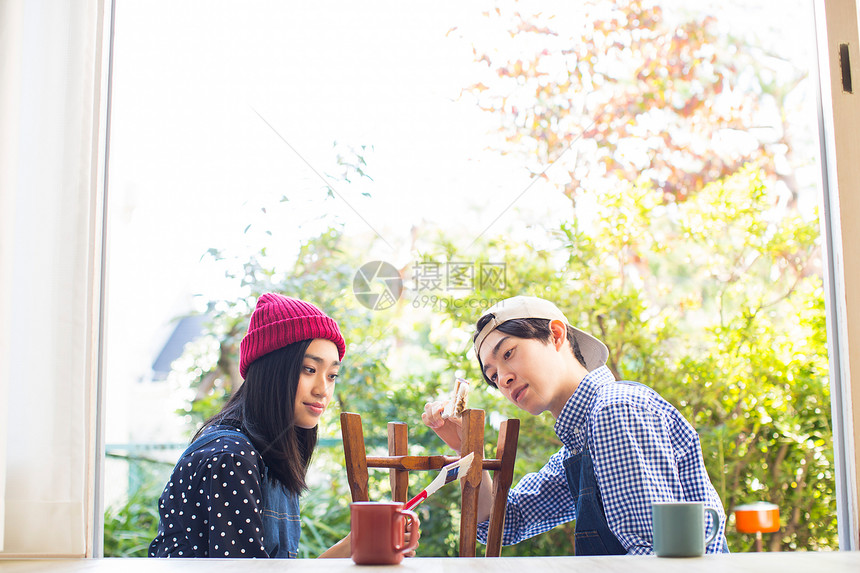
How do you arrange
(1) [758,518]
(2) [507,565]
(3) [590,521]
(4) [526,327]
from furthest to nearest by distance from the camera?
(1) [758,518], (4) [526,327], (3) [590,521], (2) [507,565]

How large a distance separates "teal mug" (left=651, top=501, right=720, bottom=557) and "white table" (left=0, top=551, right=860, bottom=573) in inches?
0.6

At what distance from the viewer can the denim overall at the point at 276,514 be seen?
1458 millimetres

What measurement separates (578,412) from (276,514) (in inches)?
25.0

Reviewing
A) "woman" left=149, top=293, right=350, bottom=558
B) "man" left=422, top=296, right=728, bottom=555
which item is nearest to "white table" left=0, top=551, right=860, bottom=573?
"man" left=422, top=296, right=728, bottom=555

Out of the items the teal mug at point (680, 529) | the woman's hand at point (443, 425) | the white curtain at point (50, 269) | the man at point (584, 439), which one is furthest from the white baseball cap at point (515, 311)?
the white curtain at point (50, 269)

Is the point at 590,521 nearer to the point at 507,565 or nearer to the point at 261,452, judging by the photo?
the point at 507,565

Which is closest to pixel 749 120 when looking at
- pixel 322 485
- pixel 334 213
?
pixel 334 213

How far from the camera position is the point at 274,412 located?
1553mm

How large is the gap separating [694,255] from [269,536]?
1.25m

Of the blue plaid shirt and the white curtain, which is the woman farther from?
the blue plaid shirt

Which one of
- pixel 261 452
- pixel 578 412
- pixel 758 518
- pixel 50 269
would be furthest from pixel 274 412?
pixel 758 518

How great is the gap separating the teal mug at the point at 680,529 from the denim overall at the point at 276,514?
2.35 feet

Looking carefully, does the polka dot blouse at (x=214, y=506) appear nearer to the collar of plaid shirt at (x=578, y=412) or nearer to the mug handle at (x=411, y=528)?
the mug handle at (x=411, y=528)

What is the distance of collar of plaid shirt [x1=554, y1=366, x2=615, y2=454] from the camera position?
156 cm
